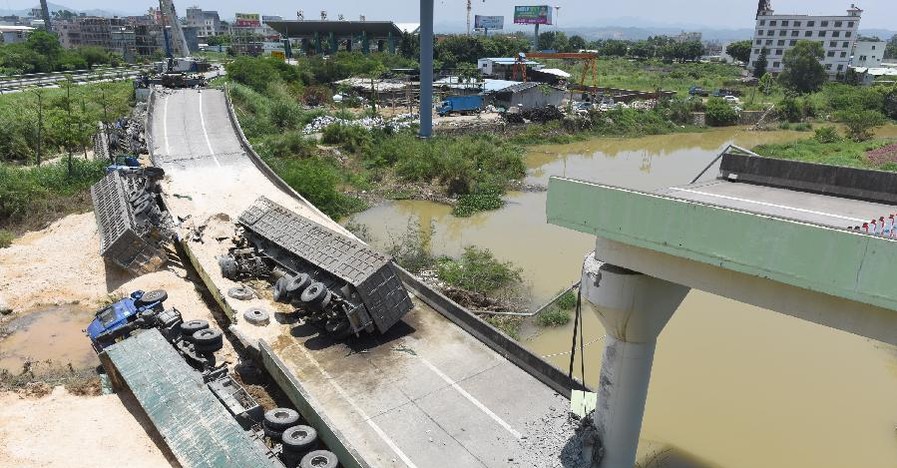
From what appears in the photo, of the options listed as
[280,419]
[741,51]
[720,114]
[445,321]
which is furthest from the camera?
[741,51]

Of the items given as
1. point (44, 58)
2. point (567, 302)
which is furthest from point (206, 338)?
point (44, 58)

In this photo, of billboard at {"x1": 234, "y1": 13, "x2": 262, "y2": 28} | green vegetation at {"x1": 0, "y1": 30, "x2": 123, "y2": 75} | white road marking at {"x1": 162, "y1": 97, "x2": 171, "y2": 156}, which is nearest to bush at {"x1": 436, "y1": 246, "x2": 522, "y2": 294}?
white road marking at {"x1": 162, "y1": 97, "x2": 171, "y2": 156}

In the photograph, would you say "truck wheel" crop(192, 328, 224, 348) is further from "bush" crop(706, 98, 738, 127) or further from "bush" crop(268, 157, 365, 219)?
"bush" crop(706, 98, 738, 127)

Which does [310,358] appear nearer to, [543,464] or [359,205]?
[543,464]

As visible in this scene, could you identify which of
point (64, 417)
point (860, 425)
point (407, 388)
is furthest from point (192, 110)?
point (860, 425)

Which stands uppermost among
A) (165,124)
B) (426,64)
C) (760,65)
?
(760,65)

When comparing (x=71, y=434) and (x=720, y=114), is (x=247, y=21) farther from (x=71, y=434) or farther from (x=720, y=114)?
(x=71, y=434)

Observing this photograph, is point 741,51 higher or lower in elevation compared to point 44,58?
higher

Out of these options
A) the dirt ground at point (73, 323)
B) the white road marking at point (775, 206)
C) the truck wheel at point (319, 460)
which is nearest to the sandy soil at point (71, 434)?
the dirt ground at point (73, 323)
